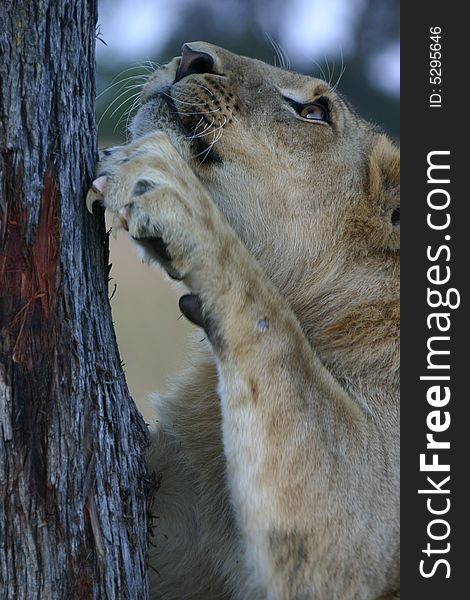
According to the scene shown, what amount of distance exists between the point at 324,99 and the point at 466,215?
0.88 meters

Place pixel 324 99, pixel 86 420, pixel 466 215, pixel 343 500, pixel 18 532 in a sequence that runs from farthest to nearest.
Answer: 1. pixel 324 99
2. pixel 466 215
3. pixel 343 500
4. pixel 86 420
5. pixel 18 532

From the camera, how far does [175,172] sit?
3586 mm

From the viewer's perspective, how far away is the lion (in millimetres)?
3500

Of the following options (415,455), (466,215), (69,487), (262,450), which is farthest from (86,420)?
(466,215)

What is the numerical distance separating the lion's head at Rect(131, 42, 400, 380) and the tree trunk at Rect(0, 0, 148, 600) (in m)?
0.61

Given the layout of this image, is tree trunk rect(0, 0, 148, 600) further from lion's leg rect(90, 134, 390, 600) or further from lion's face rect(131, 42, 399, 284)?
lion's face rect(131, 42, 399, 284)

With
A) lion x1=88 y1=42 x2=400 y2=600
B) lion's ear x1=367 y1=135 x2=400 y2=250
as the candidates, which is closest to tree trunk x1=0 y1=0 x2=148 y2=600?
lion x1=88 y1=42 x2=400 y2=600

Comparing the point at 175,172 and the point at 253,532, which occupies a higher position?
the point at 175,172

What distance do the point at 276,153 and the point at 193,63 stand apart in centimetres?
48

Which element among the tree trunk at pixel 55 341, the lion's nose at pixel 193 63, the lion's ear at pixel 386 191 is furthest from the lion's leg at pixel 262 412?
the lion's ear at pixel 386 191

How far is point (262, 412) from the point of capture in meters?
3.50

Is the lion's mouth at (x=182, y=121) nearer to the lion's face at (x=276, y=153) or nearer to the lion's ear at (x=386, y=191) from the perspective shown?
the lion's face at (x=276, y=153)

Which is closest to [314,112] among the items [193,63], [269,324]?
[193,63]

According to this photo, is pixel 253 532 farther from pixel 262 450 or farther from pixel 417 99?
pixel 417 99
